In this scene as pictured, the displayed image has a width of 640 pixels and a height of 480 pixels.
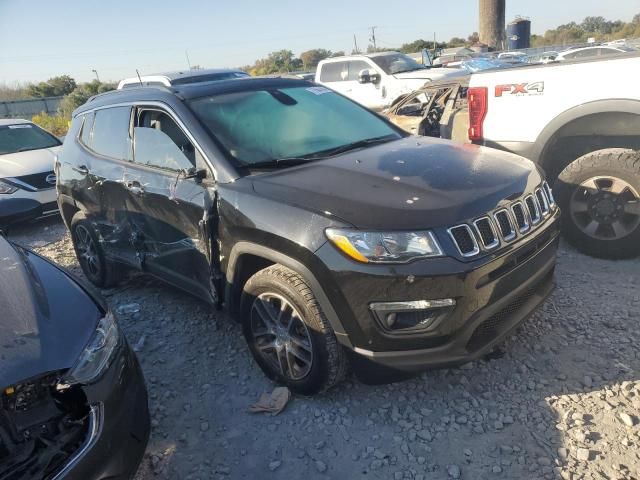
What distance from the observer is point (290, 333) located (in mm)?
2873

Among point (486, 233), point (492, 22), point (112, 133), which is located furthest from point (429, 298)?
point (492, 22)

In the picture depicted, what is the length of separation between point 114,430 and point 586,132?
13.3 ft

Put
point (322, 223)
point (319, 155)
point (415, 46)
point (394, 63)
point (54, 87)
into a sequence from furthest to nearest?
point (415, 46) < point (54, 87) < point (394, 63) < point (319, 155) < point (322, 223)

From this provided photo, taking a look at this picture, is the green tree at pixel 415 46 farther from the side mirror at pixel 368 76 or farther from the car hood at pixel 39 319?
the car hood at pixel 39 319

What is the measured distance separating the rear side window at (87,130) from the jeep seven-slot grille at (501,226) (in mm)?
3448

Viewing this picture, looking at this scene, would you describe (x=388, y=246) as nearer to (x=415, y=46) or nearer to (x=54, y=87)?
(x=54, y=87)

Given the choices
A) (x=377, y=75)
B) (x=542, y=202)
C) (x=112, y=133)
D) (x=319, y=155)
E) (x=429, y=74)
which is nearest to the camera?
(x=542, y=202)

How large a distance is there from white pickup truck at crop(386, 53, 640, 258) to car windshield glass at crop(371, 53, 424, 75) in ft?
25.4

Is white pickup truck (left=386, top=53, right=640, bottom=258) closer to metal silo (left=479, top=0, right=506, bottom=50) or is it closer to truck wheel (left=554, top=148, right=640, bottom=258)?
truck wheel (left=554, top=148, right=640, bottom=258)

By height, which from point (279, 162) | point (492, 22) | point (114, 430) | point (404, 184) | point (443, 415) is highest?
point (492, 22)

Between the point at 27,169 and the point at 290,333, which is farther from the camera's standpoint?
the point at 27,169

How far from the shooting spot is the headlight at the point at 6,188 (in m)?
7.44

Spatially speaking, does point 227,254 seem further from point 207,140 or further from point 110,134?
point 110,134

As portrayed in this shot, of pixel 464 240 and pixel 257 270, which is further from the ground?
pixel 464 240
